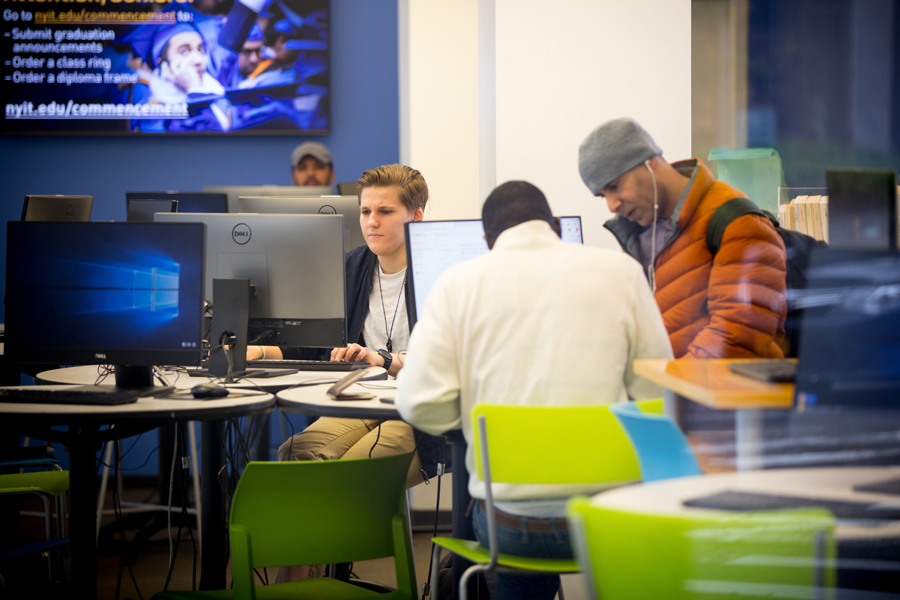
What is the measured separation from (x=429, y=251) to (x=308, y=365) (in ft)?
1.77

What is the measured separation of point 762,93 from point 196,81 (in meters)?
2.88

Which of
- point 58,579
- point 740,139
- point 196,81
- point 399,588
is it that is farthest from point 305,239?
point 196,81

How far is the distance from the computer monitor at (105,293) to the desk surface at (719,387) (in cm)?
116

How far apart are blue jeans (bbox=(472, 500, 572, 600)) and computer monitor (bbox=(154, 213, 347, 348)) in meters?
0.80

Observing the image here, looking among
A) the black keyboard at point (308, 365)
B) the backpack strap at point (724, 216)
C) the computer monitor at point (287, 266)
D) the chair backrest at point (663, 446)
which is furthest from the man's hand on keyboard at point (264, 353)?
the chair backrest at point (663, 446)

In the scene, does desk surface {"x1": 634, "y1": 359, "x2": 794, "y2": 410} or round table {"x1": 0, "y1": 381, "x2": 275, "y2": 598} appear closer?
desk surface {"x1": 634, "y1": 359, "x2": 794, "y2": 410}

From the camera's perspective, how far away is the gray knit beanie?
1.97 meters

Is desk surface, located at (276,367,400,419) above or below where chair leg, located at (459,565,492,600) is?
above

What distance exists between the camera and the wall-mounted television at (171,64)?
3.87 metres

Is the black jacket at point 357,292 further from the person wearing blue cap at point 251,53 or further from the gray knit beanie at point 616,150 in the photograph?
the person wearing blue cap at point 251,53

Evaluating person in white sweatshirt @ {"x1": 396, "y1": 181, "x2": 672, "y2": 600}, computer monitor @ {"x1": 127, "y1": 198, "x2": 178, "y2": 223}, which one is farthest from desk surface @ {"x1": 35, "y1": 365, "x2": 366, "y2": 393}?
computer monitor @ {"x1": 127, "y1": 198, "x2": 178, "y2": 223}

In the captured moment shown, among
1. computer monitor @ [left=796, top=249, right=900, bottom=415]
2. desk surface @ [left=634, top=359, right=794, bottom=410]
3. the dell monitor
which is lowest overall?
desk surface @ [left=634, top=359, right=794, bottom=410]

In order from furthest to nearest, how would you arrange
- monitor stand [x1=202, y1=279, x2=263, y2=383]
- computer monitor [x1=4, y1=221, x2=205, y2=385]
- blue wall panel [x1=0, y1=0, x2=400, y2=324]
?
blue wall panel [x1=0, y1=0, x2=400, y2=324] → monitor stand [x1=202, y1=279, x2=263, y2=383] → computer monitor [x1=4, y1=221, x2=205, y2=385]

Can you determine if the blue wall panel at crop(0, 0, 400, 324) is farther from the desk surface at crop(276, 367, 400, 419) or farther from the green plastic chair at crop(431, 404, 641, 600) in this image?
the green plastic chair at crop(431, 404, 641, 600)
